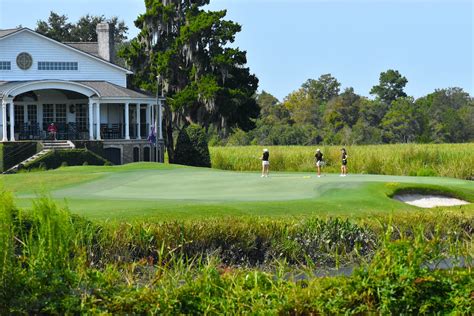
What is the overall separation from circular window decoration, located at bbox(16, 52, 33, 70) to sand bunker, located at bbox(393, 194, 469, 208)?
102 feet

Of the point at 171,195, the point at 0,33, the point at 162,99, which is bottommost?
the point at 171,195

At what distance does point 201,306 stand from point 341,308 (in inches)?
67.1

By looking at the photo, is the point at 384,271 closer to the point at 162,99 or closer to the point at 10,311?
the point at 10,311

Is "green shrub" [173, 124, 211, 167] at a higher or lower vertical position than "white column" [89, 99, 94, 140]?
lower

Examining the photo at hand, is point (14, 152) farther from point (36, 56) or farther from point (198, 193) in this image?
point (198, 193)

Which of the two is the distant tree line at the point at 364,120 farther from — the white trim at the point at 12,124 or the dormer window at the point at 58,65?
the white trim at the point at 12,124

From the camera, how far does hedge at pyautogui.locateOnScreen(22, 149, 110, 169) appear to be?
4494 cm

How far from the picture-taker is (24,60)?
175ft

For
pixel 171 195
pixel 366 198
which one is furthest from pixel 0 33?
pixel 366 198

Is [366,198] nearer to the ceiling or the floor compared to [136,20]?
nearer to the floor

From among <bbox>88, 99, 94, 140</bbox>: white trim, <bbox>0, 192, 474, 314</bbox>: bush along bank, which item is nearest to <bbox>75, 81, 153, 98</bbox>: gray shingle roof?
<bbox>88, 99, 94, 140</bbox>: white trim

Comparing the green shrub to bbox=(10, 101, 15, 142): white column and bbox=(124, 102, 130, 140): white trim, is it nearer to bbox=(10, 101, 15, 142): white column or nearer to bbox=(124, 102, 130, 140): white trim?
bbox=(124, 102, 130, 140): white trim

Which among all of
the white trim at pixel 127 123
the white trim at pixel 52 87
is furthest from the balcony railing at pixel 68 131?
the white trim at pixel 52 87

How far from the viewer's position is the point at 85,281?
37.4 feet
